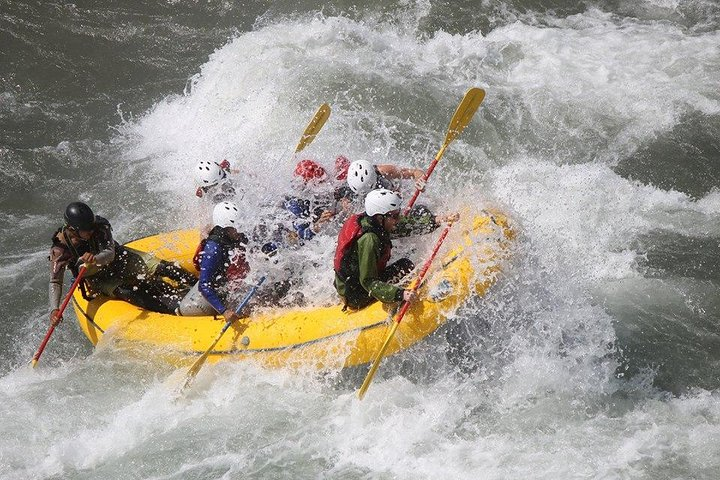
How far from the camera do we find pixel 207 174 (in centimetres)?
789

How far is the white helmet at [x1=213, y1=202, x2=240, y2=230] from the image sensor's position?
269 inches

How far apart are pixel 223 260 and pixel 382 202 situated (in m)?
1.48

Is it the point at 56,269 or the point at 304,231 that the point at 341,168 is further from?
the point at 56,269

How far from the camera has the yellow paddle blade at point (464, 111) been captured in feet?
25.5

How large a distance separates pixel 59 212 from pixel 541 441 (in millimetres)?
6469

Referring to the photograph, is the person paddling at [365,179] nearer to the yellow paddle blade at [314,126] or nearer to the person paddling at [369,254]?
the person paddling at [369,254]

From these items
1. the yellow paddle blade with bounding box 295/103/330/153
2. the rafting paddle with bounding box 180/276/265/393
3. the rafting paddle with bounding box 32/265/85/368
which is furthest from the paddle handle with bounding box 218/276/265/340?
the yellow paddle blade with bounding box 295/103/330/153

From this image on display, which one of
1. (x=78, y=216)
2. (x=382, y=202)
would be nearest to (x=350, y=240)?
(x=382, y=202)

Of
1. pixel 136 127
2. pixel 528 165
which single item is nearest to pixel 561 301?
pixel 528 165

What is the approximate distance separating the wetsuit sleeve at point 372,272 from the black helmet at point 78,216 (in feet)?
7.79

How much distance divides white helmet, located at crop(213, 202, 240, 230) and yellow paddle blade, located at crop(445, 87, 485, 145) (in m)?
2.16

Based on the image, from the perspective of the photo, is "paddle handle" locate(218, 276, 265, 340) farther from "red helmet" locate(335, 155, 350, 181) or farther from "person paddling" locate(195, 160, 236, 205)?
"red helmet" locate(335, 155, 350, 181)

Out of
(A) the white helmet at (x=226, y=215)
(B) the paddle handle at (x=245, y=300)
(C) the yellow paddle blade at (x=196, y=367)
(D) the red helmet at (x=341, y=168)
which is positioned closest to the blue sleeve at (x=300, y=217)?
(D) the red helmet at (x=341, y=168)

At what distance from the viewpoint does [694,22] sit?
1234cm
